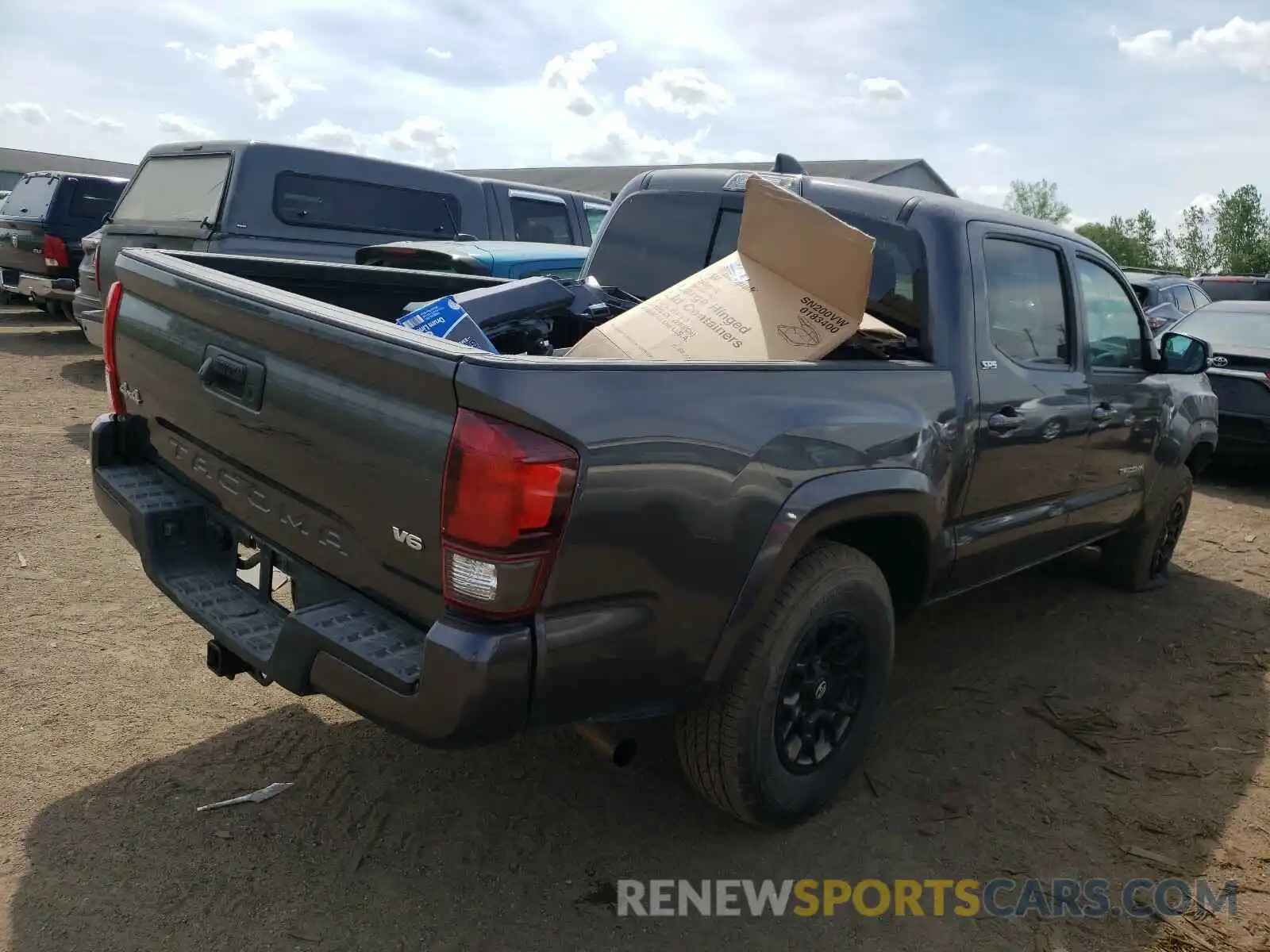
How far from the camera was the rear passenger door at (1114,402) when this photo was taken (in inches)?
163

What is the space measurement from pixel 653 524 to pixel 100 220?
11534 millimetres

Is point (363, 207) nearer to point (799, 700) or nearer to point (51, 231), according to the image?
point (51, 231)

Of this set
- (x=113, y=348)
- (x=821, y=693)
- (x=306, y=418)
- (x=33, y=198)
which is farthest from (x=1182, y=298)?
(x=33, y=198)

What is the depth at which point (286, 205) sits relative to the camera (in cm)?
742

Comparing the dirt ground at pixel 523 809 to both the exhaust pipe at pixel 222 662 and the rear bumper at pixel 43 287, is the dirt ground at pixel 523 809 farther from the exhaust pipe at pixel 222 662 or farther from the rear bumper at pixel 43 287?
the rear bumper at pixel 43 287

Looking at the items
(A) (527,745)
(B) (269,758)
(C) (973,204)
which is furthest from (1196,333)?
(B) (269,758)

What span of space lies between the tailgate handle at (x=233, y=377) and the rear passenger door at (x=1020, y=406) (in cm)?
229

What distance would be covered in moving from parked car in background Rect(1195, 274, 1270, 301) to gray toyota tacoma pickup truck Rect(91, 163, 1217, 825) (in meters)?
12.2

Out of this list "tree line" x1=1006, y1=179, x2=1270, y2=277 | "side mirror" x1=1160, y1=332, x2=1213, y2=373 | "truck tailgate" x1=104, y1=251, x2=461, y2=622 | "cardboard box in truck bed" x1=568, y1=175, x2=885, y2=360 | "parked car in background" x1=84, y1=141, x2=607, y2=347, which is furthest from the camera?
"tree line" x1=1006, y1=179, x2=1270, y2=277

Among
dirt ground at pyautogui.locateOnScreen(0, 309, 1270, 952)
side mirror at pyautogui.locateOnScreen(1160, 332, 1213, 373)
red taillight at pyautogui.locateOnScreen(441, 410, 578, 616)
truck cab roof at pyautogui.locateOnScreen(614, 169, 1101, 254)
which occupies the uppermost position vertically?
truck cab roof at pyautogui.locateOnScreen(614, 169, 1101, 254)

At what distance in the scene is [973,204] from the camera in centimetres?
363

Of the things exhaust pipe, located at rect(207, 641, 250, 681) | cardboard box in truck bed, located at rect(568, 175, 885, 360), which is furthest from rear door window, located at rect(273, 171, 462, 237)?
exhaust pipe, located at rect(207, 641, 250, 681)

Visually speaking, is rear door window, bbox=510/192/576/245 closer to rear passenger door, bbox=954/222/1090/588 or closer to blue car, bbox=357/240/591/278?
blue car, bbox=357/240/591/278

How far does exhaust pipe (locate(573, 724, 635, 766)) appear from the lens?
2.48m
